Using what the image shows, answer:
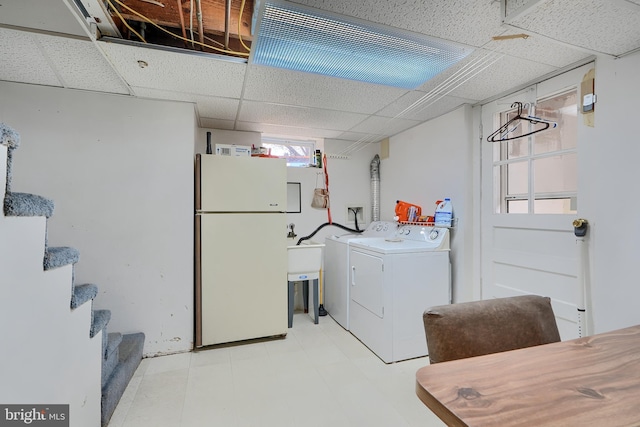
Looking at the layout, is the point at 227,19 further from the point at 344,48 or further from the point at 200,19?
the point at 344,48

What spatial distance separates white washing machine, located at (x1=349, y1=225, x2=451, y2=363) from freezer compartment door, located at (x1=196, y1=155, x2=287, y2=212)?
1.00 meters

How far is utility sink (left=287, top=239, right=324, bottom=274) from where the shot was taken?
2961mm

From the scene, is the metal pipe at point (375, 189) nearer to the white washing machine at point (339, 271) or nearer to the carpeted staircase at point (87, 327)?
the white washing machine at point (339, 271)

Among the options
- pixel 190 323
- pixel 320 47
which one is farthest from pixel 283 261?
pixel 320 47

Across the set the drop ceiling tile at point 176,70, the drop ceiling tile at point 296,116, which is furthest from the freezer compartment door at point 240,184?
the drop ceiling tile at point 176,70

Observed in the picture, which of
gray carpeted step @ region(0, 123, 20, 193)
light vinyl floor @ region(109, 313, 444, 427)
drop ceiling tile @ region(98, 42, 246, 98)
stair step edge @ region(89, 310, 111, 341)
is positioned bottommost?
light vinyl floor @ region(109, 313, 444, 427)

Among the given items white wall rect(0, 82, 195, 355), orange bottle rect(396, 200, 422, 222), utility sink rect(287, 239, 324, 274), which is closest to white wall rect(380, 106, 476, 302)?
orange bottle rect(396, 200, 422, 222)

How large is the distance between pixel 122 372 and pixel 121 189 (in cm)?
138

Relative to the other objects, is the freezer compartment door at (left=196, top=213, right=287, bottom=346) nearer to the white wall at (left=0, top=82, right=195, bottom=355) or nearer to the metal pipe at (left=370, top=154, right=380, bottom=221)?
the white wall at (left=0, top=82, right=195, bottom=355)

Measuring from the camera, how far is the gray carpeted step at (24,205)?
0.91 metres

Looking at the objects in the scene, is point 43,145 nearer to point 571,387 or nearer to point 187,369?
point 187,369

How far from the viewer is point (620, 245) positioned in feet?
5.22

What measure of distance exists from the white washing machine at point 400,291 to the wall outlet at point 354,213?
1149 millimetres

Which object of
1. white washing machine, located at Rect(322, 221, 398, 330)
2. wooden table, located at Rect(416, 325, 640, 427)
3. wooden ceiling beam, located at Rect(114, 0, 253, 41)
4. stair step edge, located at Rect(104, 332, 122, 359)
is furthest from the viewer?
white washing machine, located at Rect(322, 221, 398, 330)
